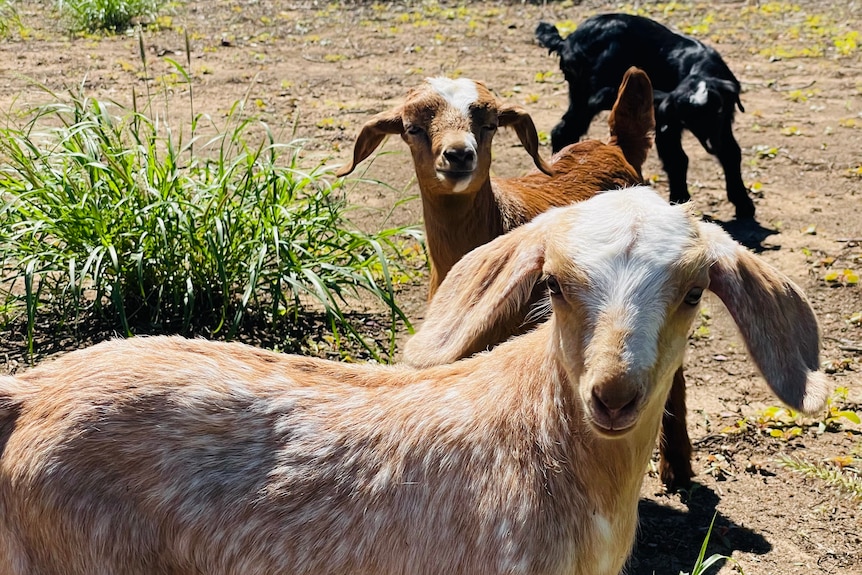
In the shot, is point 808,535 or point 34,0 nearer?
point 808,535

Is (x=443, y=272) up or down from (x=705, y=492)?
up

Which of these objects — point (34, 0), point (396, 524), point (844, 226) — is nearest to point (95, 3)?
point (34, 0)

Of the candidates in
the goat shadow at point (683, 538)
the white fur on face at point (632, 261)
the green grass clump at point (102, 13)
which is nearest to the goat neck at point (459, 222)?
the goat shadow at point (683, 538)

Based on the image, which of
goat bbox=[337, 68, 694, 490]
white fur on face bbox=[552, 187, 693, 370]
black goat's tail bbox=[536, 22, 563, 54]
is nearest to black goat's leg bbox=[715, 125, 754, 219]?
black goat's tail bbox=[536, 22, 563, 54]

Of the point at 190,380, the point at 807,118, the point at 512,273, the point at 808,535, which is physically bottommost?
the point at 808,535

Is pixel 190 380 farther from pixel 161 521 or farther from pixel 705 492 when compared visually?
pixel 705 492

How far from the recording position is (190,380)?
271cm

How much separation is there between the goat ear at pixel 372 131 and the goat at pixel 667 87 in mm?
2812

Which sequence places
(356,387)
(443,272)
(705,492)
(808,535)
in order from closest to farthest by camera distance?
(356,387)
(808,535)
(705,492)
(443,272)

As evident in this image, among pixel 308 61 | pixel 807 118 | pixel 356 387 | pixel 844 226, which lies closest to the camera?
pixel 356 387

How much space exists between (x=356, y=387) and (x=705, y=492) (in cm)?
228

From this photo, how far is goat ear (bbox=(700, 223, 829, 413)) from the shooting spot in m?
2.71

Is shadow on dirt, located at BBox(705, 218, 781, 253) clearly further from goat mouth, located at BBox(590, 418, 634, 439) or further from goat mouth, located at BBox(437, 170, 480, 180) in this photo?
goat mouth, located at BBox(590, 418, 634, 439)

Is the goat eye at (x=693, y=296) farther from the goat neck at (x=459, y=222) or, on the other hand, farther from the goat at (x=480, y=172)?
the goat neck at (x=459, y=222)
